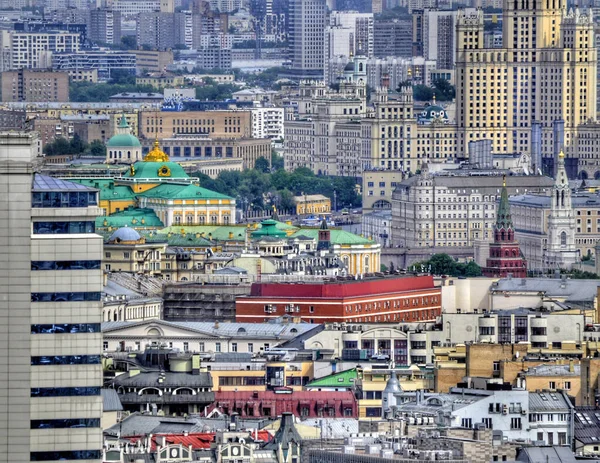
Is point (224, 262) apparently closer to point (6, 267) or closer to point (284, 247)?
point (284, 247)

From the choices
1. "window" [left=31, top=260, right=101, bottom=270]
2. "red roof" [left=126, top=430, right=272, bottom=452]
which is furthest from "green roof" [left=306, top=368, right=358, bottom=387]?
"window" [left=31, top=260, right=101, bottom=270]

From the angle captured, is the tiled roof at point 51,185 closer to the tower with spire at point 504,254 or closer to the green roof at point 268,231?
the tower with spire at point 504,254

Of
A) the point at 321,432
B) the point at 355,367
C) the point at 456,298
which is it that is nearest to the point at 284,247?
the point at 456,298

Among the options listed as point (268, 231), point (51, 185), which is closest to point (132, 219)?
point (268, 231)

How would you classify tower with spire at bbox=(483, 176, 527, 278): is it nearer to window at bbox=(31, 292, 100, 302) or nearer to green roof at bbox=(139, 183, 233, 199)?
green roof at bbox=(139, 183, 233, 199)

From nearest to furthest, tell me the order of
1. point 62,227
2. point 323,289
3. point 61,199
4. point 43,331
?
point 43,331 → point 62,227 → point 61,199 → point 323,289

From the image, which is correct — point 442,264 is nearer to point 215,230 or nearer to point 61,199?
point 215,230

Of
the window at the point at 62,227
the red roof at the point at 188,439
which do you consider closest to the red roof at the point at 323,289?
the red roof at the point at 188,439
